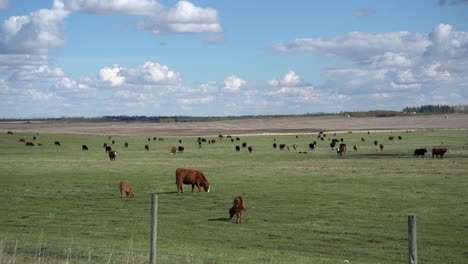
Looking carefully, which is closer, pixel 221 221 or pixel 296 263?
pixel 296 263

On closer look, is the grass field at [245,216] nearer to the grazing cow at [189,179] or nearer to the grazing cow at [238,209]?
the grazing cow at [238,209]

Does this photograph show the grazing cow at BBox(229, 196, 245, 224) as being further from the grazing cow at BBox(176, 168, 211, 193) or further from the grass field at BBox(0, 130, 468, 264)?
the grazing cow at BBox(176, 168, 211, 193)

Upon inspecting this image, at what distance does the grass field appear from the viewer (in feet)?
56.3

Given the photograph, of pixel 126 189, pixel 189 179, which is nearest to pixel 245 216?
pixel 126 189

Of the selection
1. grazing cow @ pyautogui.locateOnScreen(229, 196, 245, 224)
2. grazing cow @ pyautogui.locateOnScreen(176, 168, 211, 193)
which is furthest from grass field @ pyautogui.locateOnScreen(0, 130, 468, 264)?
grazing cow @ pyautogui.locateOnScreen(176, 168, 211, 193)

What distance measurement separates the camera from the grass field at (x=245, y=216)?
676 inches

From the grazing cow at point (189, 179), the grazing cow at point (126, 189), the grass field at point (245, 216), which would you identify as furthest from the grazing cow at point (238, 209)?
the grazing cow at point (189, 179)

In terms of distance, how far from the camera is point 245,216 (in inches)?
987

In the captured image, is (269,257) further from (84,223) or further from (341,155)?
(341,155)

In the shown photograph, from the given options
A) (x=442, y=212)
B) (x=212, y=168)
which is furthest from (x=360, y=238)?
(x=212, y=168)

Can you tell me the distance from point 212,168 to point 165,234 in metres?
28.7

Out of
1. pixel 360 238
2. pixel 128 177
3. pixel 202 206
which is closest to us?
pixel 360 238

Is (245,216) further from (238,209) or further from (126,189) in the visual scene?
(126,189)

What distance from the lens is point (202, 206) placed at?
28.3 m
